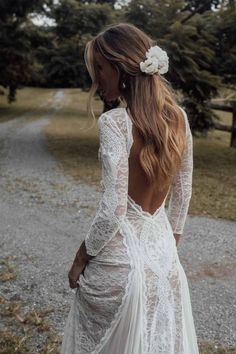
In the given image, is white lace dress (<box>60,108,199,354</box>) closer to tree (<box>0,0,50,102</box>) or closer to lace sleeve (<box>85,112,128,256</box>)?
lace sleeve (<box>85,112,128,256</box>)

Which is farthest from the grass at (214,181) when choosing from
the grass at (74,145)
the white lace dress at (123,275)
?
the white lace dress at (123,275)

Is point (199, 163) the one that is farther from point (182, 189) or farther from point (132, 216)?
point (132, 216)

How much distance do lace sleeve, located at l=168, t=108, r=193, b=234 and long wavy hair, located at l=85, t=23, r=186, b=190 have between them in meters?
0.22

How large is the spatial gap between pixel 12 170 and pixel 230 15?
700 centimetres

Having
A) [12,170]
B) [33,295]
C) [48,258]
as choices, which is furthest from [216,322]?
[12,170]

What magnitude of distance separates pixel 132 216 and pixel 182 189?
1.37 feet

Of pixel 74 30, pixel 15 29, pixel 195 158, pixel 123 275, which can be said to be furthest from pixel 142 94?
pixel 15 29

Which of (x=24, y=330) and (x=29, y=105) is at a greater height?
(x=24, y=330)

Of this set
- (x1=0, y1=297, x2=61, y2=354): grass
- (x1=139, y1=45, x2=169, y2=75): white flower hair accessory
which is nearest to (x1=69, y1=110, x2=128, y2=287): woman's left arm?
(x1=139, y1=45, x2=169, y2=75): white flower hair accessory

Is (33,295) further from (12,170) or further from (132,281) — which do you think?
(12,170)

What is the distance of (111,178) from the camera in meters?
2.00

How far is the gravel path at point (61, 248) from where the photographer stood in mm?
4617

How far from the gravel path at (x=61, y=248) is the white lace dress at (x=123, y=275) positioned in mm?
1751

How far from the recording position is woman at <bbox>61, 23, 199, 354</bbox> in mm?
2055
